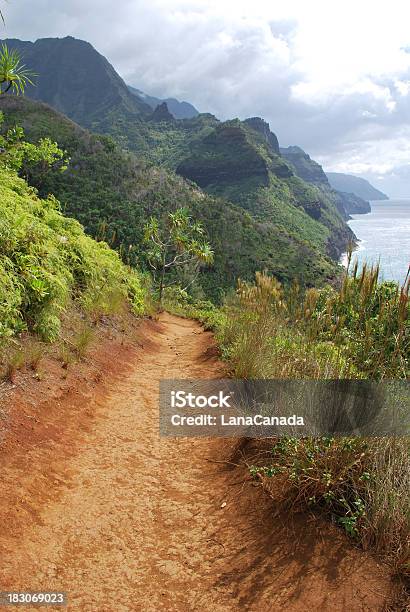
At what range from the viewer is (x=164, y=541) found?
336 cm

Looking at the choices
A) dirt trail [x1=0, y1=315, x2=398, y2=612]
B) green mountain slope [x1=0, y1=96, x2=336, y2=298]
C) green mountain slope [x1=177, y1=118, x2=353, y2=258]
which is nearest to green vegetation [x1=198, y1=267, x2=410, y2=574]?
dirt trail [x1=0, y1=315, x2=398, y2=612]

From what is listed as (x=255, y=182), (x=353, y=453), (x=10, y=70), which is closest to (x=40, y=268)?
(x=10, y=70)

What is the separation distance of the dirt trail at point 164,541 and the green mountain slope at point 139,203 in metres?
34.5

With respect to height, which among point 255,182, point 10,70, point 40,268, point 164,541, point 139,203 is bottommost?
point 164,541

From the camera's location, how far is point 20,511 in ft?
10.6

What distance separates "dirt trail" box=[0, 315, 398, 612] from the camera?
2.69m

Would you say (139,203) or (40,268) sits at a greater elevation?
(139,203)

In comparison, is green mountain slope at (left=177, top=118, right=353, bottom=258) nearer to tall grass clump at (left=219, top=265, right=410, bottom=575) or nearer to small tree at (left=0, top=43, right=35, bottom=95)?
small tree at (left=0, top=43, right=35, bottom=95)

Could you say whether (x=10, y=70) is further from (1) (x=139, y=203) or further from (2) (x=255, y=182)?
(2) (x=255, y=182)

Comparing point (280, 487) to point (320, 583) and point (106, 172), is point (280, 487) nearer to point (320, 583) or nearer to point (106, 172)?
point (320, 583)

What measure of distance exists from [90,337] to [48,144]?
1068 cm

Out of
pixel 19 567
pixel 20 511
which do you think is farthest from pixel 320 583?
pixel 20 511

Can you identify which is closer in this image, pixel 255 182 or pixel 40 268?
pixel 40 268

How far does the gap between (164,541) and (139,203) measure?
46771 mm
